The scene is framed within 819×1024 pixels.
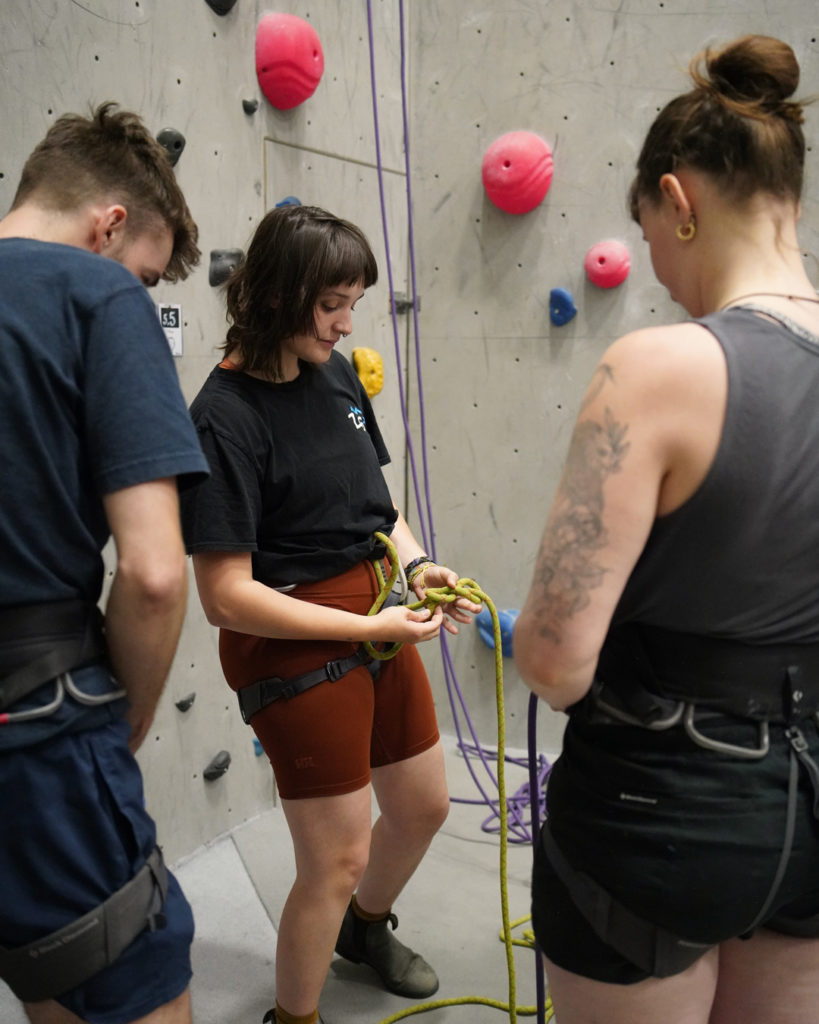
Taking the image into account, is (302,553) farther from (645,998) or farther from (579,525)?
(645,998)

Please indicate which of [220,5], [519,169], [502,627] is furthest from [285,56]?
[502,627]

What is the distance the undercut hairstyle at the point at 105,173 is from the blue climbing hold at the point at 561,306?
1754mm

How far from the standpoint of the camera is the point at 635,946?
94cm

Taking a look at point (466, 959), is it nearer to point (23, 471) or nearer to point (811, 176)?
point (23, 471)

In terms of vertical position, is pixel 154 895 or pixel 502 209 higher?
pixel 502 209

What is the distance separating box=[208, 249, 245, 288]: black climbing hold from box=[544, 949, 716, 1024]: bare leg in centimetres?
175

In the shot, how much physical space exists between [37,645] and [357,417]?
2.67 feet

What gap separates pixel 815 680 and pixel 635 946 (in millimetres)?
332

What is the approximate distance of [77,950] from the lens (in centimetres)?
96

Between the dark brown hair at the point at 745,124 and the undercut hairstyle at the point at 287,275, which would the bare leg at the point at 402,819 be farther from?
the dark brown hair at the point at 745,124

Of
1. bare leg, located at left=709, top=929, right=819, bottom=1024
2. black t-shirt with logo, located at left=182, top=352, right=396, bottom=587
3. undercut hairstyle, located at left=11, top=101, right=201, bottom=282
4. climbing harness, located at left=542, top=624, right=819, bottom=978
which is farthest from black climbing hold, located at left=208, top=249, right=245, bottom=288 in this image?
bare leg, located at left=709, top=929, right=819, bottom=1024

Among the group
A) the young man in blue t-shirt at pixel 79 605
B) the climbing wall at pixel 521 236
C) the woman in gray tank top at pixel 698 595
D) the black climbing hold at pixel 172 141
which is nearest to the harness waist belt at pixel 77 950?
the young man in blue t-shirt at pixel 79 605

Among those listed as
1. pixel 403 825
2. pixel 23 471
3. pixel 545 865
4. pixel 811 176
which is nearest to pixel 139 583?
pixel 23 471

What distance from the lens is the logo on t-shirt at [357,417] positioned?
5.33 ft
